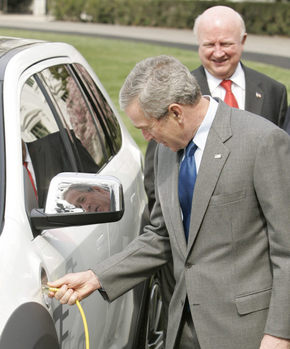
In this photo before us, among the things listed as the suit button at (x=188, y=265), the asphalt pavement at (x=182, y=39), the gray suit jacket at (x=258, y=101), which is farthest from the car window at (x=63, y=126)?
the asphalt pavement at (x=182, y=39)

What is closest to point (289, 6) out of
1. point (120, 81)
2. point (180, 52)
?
point (180, 52)

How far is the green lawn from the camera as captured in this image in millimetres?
17344

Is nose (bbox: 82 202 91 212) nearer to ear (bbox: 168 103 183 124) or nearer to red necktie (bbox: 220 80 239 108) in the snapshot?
ear (bbox: 168 103 183 124)

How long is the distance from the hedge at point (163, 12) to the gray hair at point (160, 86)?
30.7 metres

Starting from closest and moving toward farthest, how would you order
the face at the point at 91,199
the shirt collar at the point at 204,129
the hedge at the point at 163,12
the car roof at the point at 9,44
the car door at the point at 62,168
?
the car door at the point at 62,168 → the face at the point at 91,199 → the shirt collar at the point at 204,129 → the car roof at the point at 9,44 → the hedge at the point at 163,12

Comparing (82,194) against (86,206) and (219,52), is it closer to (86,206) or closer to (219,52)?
(86,206)

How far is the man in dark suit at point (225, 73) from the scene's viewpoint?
463 centimetres

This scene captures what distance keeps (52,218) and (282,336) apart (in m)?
0.92

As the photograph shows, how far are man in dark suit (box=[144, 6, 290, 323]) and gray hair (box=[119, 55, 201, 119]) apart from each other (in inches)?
72.4

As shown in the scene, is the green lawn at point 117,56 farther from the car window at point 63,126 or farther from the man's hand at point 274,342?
the man's hand at point 274,342

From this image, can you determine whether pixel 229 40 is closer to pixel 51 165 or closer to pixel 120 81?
pixel 51 165

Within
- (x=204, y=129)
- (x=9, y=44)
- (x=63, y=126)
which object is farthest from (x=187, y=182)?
(x=9, y=44)

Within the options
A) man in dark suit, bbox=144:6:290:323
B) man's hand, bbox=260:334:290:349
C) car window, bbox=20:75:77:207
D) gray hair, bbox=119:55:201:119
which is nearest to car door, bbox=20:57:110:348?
car window, bbox=20:75:77:207

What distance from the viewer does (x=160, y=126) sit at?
9.27 ft
